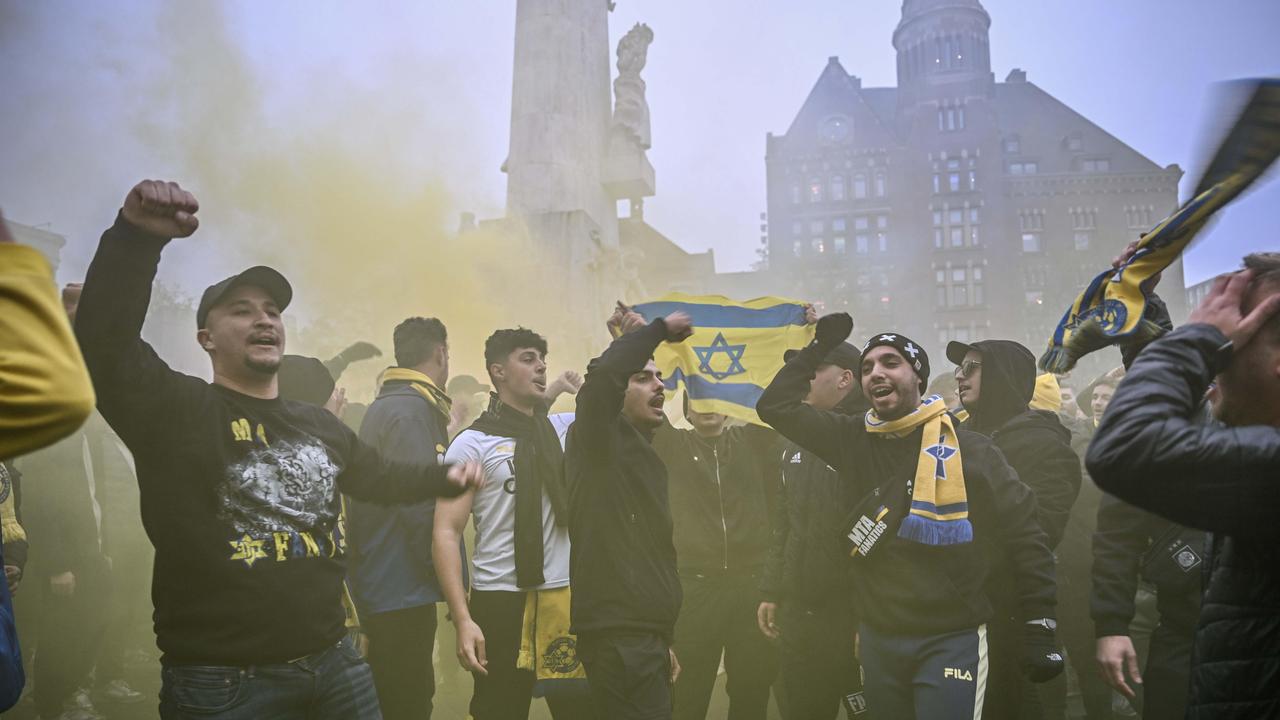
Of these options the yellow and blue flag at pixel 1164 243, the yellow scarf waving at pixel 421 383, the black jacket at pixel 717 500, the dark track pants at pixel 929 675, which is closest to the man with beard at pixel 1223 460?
the yellow and blue flag at pixel 1164 243

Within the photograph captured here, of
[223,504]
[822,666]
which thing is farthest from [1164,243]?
[822,666]

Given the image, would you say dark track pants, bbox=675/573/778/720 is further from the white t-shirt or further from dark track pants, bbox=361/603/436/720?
dark track pants, bbox=361/603/436/720

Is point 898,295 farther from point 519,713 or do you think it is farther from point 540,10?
point 519,713

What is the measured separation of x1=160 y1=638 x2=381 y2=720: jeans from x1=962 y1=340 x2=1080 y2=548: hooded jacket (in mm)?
3564

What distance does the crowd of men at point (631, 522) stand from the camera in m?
1.94

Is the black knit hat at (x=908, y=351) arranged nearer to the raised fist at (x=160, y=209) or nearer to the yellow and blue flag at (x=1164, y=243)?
the yellow and blue flag at (x=1164, y=243)

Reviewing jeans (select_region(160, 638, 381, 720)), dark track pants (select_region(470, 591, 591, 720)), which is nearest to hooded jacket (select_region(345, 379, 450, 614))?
dark track pants (select_region(470, 591, 591, 720))

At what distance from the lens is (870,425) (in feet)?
13.8

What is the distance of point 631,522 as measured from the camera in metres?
4.04

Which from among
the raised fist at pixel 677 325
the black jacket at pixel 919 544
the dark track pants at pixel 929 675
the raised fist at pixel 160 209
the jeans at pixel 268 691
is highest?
the raised fist at pixel 160 209

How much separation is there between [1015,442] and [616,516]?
8.12ft

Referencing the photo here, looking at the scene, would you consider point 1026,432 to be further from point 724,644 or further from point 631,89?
point 631,89

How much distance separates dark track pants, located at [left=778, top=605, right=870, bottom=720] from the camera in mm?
4992

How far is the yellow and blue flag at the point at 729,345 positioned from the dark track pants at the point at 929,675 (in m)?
2.31
